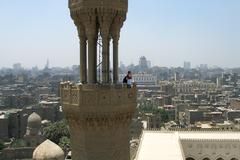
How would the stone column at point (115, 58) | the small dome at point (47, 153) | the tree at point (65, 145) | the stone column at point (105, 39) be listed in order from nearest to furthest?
1. the stone column at point (105, 39)
2. the stone column at point (115, 58)
3. the small dome at point (47, 153)
4. the tree at point (65, 145)

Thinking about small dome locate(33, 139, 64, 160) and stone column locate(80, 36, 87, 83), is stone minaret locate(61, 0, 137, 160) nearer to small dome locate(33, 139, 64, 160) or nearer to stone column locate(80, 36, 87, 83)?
stone column locate(80, 36, 87, 83)

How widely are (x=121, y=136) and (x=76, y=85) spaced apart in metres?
1.20

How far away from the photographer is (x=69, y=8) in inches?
288

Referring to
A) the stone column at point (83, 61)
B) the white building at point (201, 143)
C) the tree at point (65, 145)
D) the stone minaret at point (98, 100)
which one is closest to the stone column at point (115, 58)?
the stone minaret at point (98, 100)

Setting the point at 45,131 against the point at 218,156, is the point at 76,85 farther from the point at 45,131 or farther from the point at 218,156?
the point at 45,131

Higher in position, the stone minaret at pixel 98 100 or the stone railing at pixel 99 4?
the stone railing at pixel 99 4

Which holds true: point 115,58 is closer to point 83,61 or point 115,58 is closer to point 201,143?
point 83,61

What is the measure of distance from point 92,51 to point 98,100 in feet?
3.19

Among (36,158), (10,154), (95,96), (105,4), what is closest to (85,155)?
(95,96)

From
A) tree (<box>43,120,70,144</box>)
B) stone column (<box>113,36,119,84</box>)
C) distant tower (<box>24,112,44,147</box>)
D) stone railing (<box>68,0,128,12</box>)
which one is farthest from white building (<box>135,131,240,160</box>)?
tree (<box>43,120,70,144</box>)

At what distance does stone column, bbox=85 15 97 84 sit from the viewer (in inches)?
278

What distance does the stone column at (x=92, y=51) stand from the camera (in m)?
7.07

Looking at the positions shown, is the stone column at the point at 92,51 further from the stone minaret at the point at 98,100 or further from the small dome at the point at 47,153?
the small dome at the point at 47,153

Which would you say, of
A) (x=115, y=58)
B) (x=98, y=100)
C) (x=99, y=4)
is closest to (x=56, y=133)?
(x=115, y=58)
